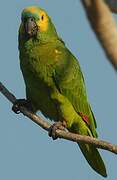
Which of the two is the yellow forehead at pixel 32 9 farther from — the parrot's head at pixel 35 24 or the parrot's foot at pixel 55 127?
the parrot's foot at pixel 55 127

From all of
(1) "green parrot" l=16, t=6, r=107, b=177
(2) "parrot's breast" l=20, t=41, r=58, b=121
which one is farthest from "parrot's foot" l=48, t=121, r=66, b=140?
(2) "parrot's breast" l=20, t=41, r=58, b=121

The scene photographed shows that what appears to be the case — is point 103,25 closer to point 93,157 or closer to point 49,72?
point 49,72

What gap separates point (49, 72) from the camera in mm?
3789

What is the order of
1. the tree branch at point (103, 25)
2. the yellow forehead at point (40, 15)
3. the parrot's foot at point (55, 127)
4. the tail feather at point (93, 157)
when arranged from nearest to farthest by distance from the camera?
the tree branch at point (103, 25) → the parrot's foot at point (55, 127) → the yellow forehead at point (40, 15) → the tail feather at point (93, 157)

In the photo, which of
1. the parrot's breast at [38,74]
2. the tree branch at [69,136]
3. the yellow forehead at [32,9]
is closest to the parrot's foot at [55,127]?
the parrot's breast at [38,74]

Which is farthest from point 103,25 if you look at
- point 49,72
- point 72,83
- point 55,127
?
point 72,83

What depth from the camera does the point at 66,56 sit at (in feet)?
12.8

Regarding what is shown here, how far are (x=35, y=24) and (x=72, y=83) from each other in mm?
732

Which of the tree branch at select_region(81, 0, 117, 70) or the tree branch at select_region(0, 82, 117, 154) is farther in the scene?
the tree branch at select_region(0, 82, 117, 154)

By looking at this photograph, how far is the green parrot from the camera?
3.71m

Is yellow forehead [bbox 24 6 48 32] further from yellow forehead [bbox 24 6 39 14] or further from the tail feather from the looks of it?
the tail feather

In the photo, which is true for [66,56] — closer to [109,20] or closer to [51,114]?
[51,114]

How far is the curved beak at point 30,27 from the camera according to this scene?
3.58 metres

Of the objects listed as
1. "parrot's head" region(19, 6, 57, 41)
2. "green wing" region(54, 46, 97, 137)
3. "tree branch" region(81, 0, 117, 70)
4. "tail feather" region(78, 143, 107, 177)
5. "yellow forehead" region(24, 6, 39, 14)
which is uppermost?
"tree branch" region(81, 0, 117, 70)
